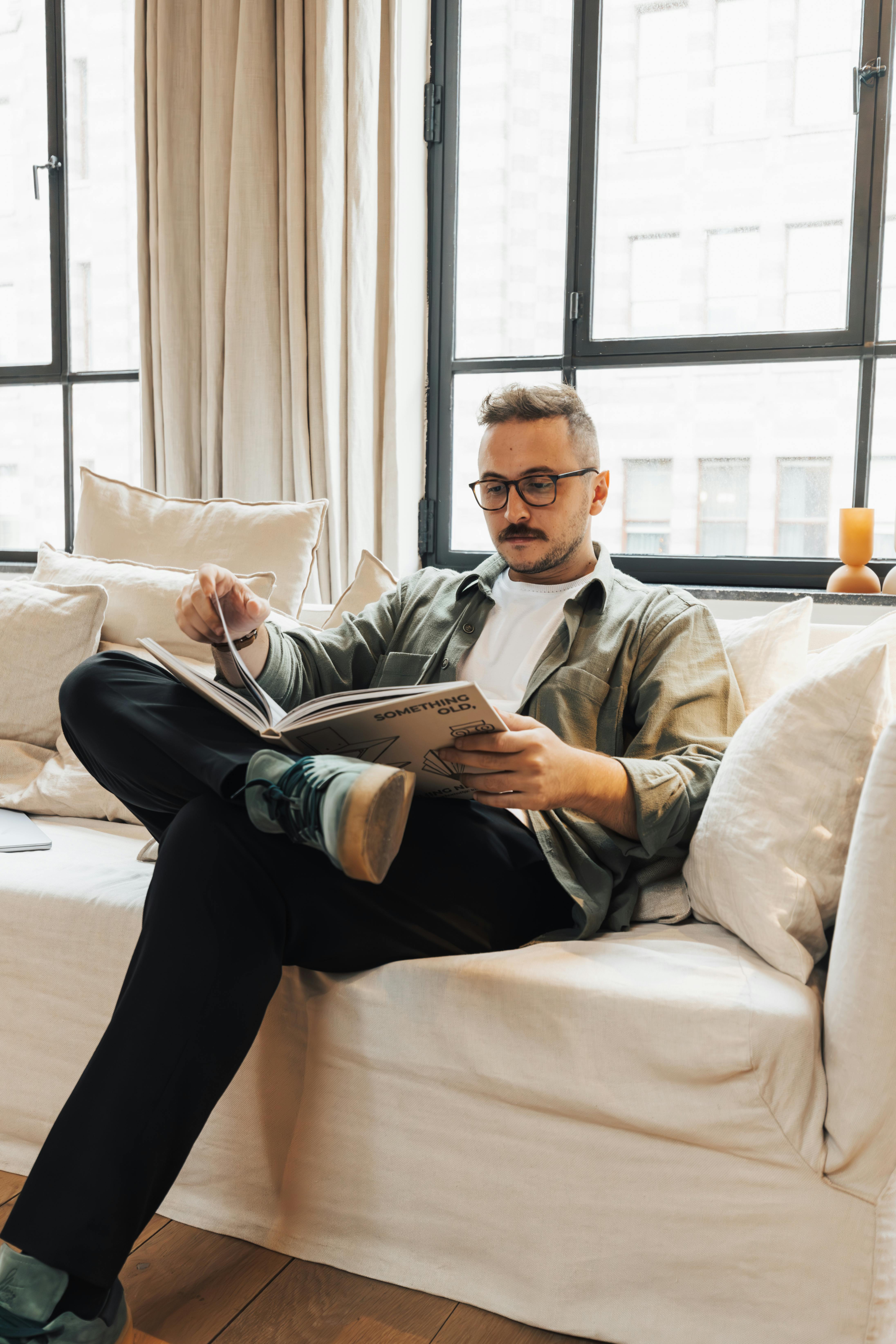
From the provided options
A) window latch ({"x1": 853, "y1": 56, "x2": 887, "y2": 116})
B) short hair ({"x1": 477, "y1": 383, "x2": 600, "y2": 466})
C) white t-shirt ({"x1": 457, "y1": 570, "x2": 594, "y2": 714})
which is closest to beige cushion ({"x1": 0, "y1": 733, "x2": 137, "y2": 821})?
white t-shirt ({"x1": 457, "y1": 570, "x2": 594, "y2": 714})

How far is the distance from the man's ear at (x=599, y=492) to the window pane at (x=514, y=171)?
4.50 ft

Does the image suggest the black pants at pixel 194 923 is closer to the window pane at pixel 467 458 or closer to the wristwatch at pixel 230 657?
the wristwatch at pixel 230 657

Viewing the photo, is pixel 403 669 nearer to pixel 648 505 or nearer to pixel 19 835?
pixel 19 835

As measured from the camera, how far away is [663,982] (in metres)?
1.00

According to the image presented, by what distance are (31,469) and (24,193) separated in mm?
924

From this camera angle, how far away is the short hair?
1.46 m

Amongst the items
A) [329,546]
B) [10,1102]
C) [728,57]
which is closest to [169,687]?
[10,1102]

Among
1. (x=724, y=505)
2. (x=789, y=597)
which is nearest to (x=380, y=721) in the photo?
(x=789, y=597)

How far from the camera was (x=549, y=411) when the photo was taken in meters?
1.46

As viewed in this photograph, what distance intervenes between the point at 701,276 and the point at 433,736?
215 centimetres

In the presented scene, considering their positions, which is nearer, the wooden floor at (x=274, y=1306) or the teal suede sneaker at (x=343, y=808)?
the teal suede sneaker at (x=343, y=808)

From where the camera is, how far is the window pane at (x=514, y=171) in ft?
9.00

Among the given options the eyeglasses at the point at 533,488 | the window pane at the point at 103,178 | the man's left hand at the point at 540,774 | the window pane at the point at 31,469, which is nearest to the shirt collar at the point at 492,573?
the eyeglasses at the point at 533,488

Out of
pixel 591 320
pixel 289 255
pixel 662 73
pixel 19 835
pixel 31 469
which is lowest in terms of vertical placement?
pixel 19 835
